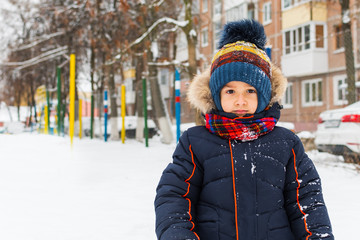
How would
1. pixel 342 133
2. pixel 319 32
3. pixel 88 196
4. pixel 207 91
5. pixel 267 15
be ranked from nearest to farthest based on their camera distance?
pixel 207 91
pixel 88 196
pixel 342 133
pixel 319 32
pixel 267 15

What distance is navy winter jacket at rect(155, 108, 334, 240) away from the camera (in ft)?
5.47

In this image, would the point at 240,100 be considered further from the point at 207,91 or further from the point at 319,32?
the point at 319,32

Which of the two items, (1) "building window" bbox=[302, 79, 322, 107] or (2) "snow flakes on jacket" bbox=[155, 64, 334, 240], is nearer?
(2) "snow flakes on jacket" bbox=[155, 64, 334, 240]

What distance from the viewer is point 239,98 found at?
6.10ft

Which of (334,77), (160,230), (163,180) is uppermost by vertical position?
(334,77)

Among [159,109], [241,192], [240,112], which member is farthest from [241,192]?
[159,109]

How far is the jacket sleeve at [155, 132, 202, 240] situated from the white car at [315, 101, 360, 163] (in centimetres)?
601

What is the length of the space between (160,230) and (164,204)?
110 millimetres

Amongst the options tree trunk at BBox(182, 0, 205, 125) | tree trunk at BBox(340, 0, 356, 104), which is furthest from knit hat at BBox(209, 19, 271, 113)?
tree trunk at BBox(340, 0, 356, 104)

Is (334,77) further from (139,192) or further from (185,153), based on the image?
(185,153)

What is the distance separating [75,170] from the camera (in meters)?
6.50

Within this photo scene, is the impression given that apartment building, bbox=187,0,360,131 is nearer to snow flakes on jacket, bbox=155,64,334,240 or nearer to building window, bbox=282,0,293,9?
building window, bbox=282,0,293,9

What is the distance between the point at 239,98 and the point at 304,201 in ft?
1.73

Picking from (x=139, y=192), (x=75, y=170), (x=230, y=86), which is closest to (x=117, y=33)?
(x=75, y=170)
